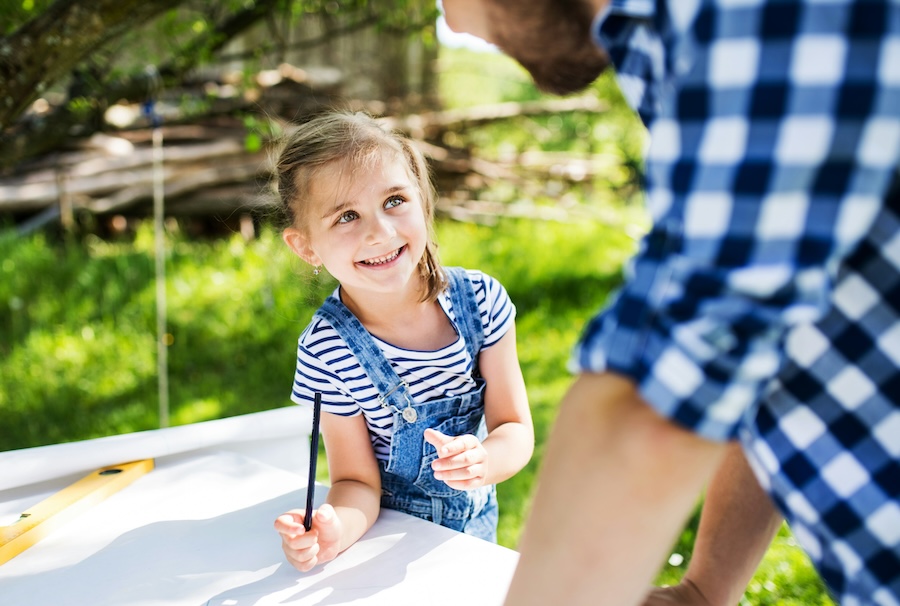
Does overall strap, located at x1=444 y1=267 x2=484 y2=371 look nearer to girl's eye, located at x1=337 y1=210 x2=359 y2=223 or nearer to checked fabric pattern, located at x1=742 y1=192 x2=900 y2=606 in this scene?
girl's eye, located at x1=337 y1=210 x2=359 y2=223

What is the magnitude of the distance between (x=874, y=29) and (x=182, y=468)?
1.59 metres

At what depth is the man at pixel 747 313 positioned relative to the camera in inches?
25.0

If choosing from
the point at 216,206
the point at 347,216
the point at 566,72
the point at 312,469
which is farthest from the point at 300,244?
the point at 216,206

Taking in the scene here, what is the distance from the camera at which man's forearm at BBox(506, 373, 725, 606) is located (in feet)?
2.21

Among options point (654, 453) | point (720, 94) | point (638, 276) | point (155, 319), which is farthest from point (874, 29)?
point (155, 319)

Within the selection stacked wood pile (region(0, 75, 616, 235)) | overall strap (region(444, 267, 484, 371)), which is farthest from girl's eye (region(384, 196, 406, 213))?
stacked wood pile (region(0, 75, 616, 235))

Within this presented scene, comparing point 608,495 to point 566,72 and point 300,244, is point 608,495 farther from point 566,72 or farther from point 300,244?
point 300,244

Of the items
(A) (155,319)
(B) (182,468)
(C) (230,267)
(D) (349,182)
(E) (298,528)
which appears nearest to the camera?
(E) (298,528)

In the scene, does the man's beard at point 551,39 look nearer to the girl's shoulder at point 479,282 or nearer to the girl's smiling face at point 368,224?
the girl's smiling face at point 368,224

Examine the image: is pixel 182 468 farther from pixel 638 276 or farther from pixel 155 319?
pixel 155 319

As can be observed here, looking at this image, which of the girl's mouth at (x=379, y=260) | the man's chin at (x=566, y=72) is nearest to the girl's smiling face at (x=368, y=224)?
the girl's mouth at (x=379, y=260)

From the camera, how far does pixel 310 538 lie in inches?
54.1

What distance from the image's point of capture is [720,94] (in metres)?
0.65

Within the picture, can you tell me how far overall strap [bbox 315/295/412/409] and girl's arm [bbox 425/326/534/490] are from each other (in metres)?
0.18
